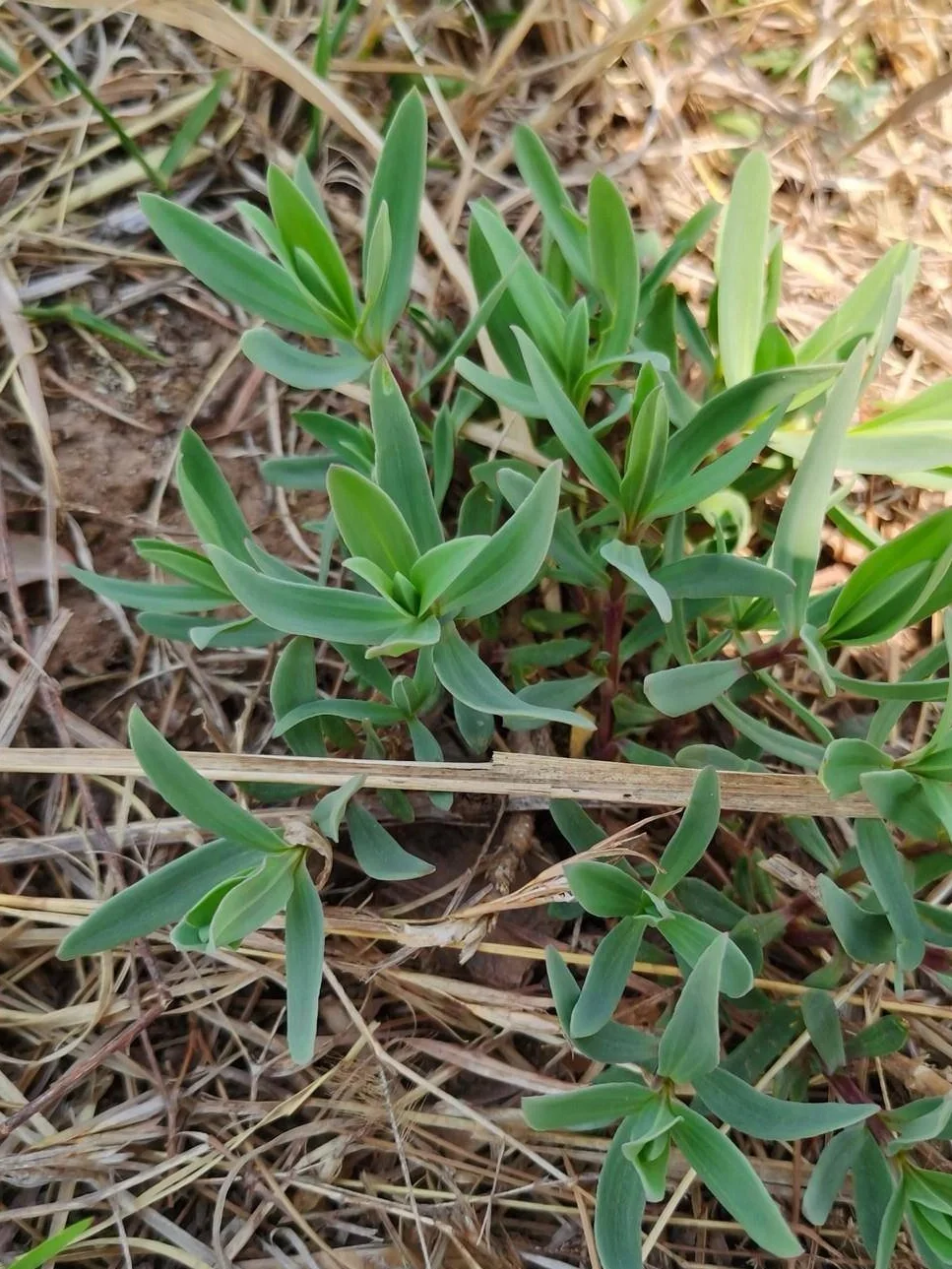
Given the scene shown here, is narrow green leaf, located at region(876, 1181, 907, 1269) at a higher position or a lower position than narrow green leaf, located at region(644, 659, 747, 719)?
lower

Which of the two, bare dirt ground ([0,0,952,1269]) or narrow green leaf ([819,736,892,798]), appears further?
bare dirt ground ([0,0,952,1269])

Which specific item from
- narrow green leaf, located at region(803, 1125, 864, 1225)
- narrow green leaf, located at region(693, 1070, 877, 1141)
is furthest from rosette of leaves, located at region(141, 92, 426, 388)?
narrow green leaf, located at region(803, 1125, 864, 1225)

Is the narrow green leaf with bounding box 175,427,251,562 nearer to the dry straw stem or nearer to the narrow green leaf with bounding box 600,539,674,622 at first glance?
the dry straw stem

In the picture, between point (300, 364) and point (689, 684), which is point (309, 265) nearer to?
point (300, 364)

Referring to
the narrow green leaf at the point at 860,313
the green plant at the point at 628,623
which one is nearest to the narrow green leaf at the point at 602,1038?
the green plant at the point at 628,623

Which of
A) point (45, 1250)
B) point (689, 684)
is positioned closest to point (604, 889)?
point (689, 684)

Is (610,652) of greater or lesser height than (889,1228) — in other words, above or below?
above
